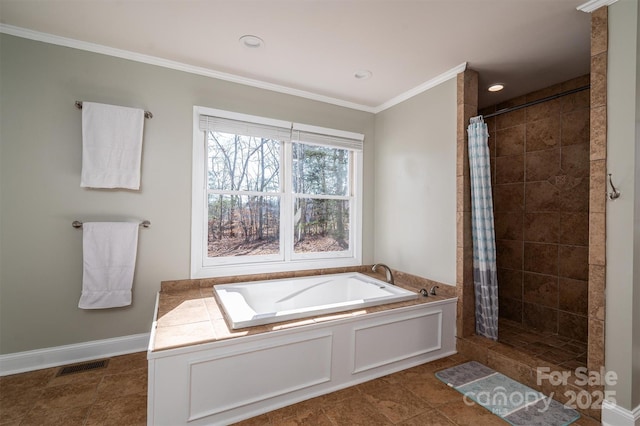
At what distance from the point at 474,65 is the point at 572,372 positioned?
2512mm

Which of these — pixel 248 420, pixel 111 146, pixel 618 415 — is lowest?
pixel 248 420

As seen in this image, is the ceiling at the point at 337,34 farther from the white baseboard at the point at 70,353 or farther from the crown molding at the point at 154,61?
the white baseboard at the point at 70,353

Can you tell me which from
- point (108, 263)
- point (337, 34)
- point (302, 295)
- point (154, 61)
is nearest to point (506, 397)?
point (302, 295)

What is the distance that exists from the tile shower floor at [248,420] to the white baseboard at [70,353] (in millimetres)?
72

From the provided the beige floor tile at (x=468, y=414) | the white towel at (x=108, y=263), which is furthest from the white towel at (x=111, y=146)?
→ the beige floor tile at (x=468, y=414)

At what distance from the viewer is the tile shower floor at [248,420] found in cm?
178

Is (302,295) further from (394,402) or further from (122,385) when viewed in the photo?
(122,385)

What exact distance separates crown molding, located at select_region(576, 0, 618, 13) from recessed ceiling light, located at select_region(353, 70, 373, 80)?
4.86 feet

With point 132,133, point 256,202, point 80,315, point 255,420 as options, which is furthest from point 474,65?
point 80,315

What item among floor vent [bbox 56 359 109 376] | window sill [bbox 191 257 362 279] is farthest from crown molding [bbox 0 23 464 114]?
floor vent [bbox 56 359 109 376]

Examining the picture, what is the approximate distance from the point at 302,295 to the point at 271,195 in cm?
109

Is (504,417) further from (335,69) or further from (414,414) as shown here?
(335,69)

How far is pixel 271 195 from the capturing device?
124 inches

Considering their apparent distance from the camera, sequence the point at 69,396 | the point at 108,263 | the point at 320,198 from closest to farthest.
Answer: the point at 69,396 < the point at 108,263 < the point at 320,198
